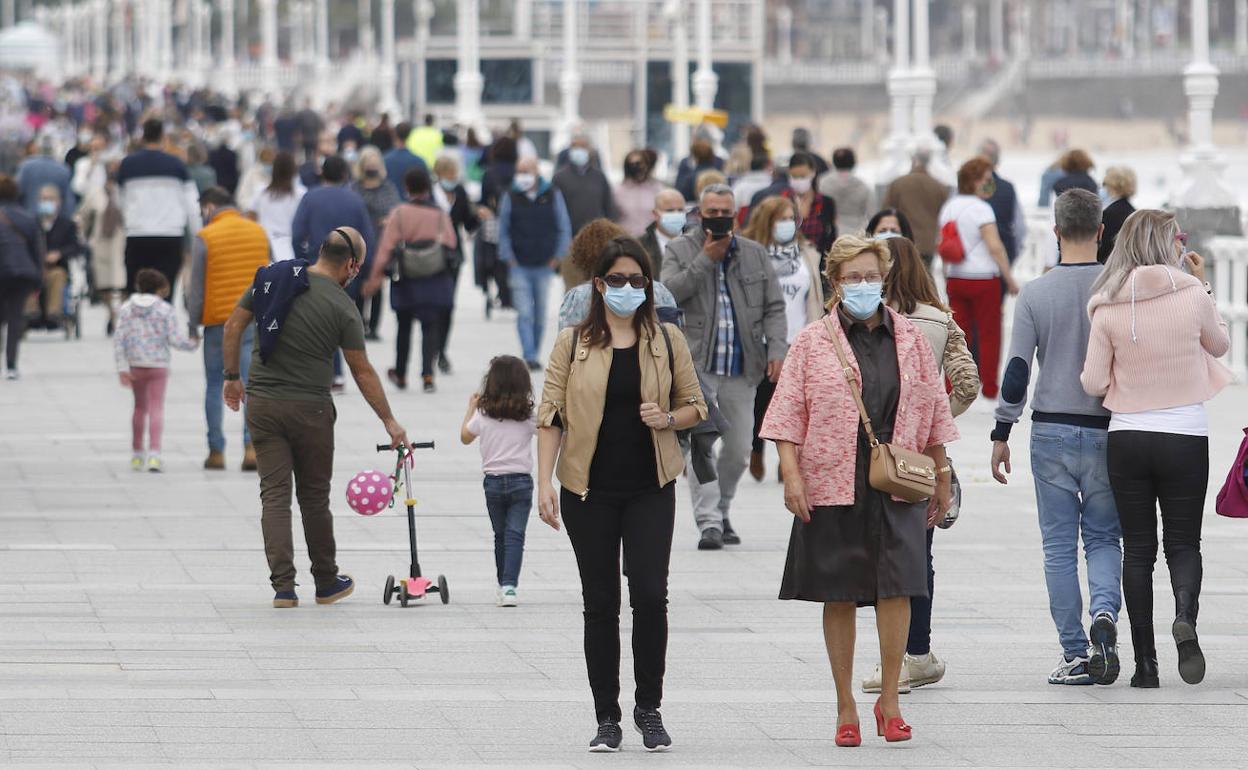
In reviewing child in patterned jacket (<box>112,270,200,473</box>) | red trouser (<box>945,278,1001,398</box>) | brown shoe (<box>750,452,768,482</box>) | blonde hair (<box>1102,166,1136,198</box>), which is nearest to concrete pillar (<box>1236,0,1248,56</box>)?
red trouser (<box>945,278,1001,398</box>)

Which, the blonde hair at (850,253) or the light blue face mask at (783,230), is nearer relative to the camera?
the blonde hair at (850,253)

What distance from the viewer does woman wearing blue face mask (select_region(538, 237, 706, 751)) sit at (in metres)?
7.46

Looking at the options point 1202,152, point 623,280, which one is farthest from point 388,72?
point 623,280

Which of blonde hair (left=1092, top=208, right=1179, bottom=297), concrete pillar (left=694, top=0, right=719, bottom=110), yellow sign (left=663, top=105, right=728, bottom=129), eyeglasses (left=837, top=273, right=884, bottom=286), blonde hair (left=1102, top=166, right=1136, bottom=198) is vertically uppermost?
concrete pillar (left=694, top=0, right=719, bottom=110)

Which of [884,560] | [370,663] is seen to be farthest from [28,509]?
[884,560]


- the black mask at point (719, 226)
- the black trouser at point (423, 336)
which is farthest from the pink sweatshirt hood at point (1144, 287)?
the black trouser at point (423, 336)

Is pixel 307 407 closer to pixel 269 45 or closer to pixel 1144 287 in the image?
pixel 1144 287

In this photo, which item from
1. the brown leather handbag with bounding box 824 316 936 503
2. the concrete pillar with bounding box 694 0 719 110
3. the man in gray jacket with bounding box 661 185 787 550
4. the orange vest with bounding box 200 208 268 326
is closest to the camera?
the brown leather handbag with bounding box 824 316 936 503

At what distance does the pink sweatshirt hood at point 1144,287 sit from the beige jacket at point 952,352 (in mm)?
461

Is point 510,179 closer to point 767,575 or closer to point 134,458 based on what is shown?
point 134,458

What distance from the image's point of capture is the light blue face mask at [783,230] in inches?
486

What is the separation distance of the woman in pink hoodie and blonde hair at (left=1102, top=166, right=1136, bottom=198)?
245 inches

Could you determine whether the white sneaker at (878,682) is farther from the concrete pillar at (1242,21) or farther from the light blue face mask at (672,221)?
the concrete pillar at (1242,21)

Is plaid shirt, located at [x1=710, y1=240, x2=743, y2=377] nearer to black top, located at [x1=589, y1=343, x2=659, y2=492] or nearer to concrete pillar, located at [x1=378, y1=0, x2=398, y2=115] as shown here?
black top, located at [x1=589, y1=343, x2=659, y2=492]
